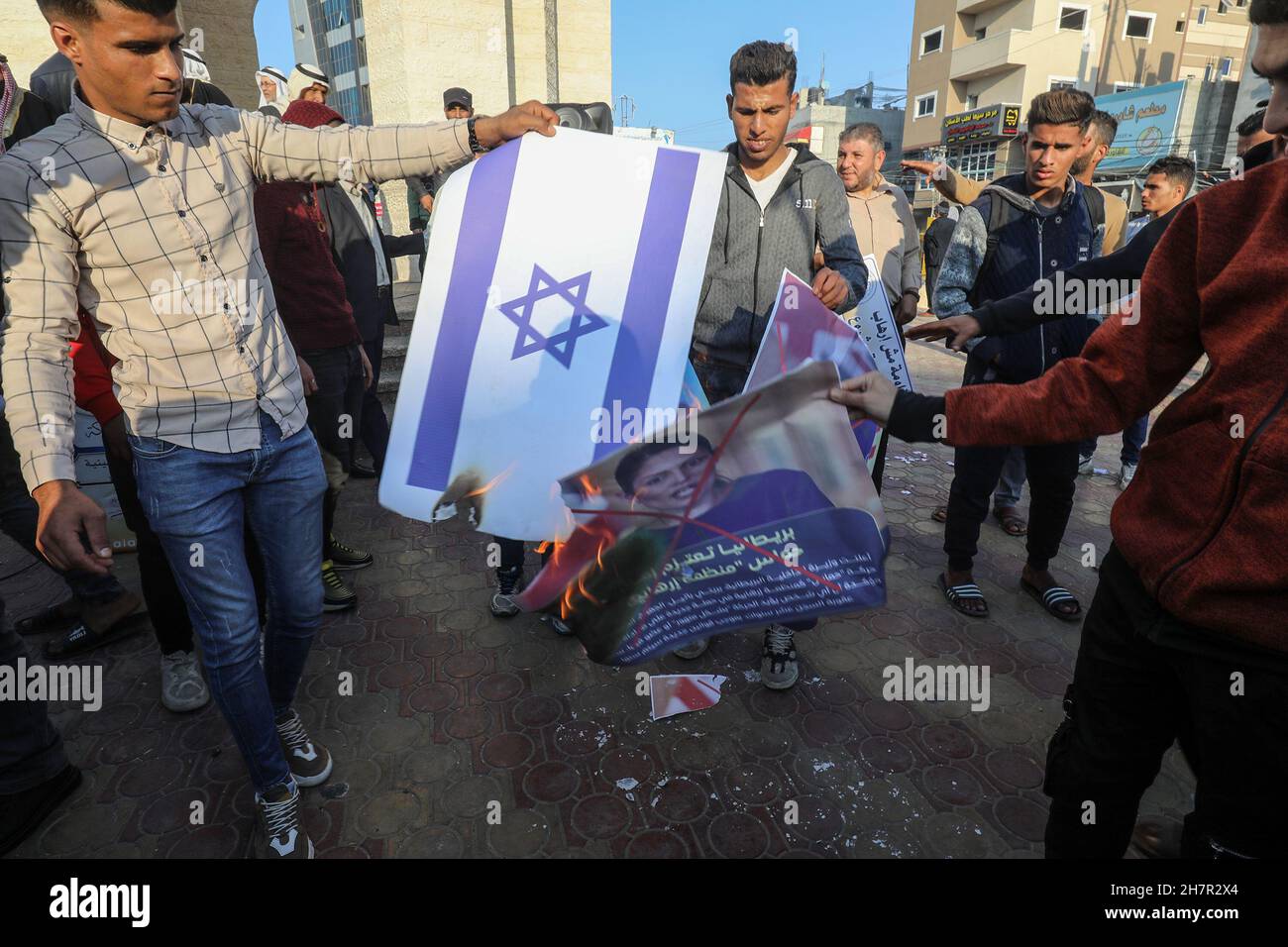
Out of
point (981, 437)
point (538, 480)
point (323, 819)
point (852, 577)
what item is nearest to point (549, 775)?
point (323, 819)

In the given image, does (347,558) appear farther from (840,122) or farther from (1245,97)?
(840,122)

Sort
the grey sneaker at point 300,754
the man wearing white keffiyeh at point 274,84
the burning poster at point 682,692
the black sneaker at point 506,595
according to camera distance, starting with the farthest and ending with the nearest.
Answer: the man wearing white keffiyeh at point 274,84 < the black sneaker at point 506,595 < the burning poster at point 682,692 < the grey sneaker at point 300,754

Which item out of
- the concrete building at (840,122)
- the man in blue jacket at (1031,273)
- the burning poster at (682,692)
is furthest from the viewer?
the concrete building at (840,122)

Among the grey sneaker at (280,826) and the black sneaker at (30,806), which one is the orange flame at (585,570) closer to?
the grey sneaker at (280,826)

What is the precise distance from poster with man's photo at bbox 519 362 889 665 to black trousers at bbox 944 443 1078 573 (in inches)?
68.1

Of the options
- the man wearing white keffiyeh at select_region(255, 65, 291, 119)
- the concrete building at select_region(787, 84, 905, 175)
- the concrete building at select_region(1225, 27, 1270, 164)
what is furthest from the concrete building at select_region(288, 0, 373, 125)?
the man wearing white keffiyeh at select_region(255, 65, 291, 119)

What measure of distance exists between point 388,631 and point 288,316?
1.50m

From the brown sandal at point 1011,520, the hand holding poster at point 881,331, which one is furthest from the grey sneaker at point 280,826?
the brown sandal at point 1011,520

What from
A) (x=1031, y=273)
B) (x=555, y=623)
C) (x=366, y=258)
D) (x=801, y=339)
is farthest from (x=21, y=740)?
(x=1031, y=273)

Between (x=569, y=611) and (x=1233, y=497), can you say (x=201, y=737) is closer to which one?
(x=569, y=611)

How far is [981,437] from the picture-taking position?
1458mm

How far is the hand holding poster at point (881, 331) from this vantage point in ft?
10.0

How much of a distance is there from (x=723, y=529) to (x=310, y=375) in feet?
6.24

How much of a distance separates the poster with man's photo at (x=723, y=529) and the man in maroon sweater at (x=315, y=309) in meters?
1.68
